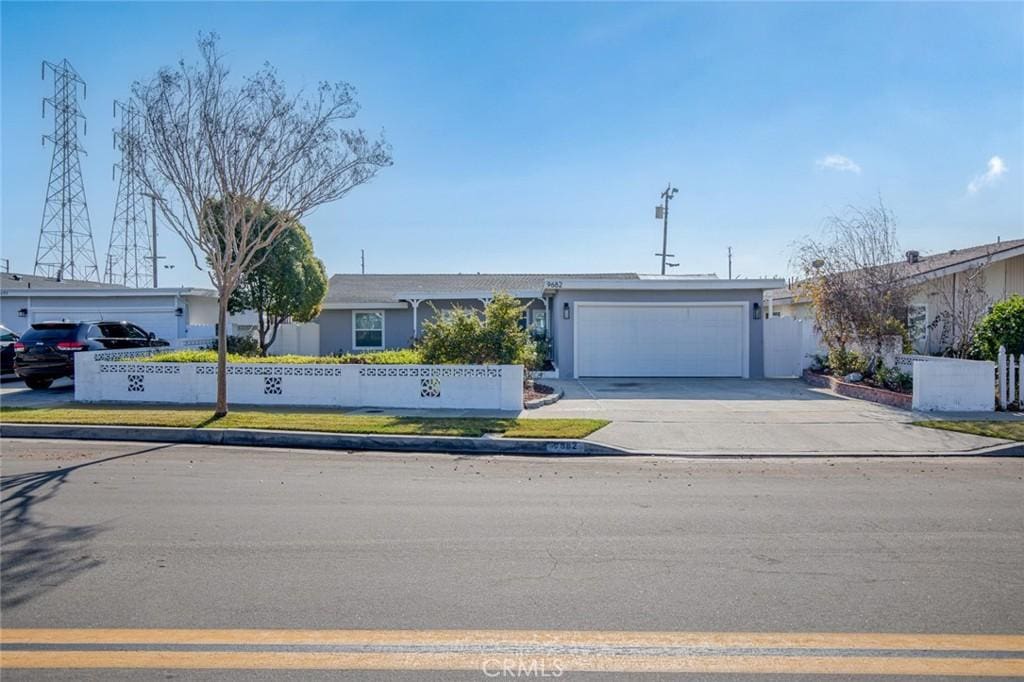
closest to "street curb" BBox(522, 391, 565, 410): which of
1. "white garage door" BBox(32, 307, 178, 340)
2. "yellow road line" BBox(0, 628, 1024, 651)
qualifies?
"yellow road line" BBox(0, 628, 1024, 651)

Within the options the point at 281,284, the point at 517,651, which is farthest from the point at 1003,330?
the point at 281,284

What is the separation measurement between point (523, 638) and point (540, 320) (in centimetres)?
1978

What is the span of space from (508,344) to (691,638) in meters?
10.0

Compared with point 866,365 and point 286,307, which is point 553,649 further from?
point 286,307

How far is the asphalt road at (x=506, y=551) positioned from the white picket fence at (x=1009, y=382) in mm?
5189

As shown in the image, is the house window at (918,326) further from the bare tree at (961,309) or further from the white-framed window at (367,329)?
the white-framed window at (367,329)

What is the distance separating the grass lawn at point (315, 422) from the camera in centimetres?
1040

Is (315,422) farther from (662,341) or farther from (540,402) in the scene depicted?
(662,341)

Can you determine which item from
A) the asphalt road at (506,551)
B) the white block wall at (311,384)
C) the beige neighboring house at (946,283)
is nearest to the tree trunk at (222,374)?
the white block wall at (311,384)

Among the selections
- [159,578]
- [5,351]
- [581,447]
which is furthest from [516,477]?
[5,351]

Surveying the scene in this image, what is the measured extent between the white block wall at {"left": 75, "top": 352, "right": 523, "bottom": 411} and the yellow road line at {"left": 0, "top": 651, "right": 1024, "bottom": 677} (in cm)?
942

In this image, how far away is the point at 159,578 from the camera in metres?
4.50

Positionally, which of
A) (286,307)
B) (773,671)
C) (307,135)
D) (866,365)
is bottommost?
(773,671)

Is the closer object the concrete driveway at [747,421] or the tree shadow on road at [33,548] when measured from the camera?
the tree shadow on road at [33,548]
